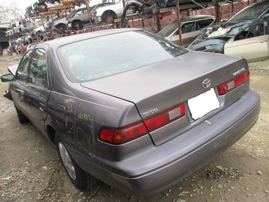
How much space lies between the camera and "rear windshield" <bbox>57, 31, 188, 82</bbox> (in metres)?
2.26

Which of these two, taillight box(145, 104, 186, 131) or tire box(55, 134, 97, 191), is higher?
taillight box(145, 104, 186, 131)

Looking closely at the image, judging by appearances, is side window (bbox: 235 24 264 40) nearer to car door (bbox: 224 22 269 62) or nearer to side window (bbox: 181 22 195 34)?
car door (bbox: 224 22 269 62)

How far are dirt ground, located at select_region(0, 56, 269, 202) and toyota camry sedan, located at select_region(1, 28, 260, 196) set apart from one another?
28 cm

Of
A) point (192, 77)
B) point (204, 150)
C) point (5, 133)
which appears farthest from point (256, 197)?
point (5, 133)

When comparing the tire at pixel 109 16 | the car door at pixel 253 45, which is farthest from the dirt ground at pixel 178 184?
the tire at pixel 109 16

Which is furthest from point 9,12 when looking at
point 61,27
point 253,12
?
point 253,12

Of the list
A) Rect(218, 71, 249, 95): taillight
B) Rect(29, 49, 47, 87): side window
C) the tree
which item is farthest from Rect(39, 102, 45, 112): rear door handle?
the tree

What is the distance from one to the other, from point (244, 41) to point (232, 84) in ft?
16.1

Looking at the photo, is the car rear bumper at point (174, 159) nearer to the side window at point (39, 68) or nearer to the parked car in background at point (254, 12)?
the side window at point (39, 68)

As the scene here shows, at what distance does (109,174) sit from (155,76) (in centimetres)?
85

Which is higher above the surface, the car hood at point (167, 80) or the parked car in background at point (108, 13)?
the parked car in background at point (108, 13)

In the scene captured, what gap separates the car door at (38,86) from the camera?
2492 millimetres

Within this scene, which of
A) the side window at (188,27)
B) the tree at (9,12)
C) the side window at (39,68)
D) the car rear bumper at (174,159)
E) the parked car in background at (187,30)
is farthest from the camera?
the tree at (9,12)

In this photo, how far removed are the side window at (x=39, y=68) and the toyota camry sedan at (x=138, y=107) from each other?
23 mm
